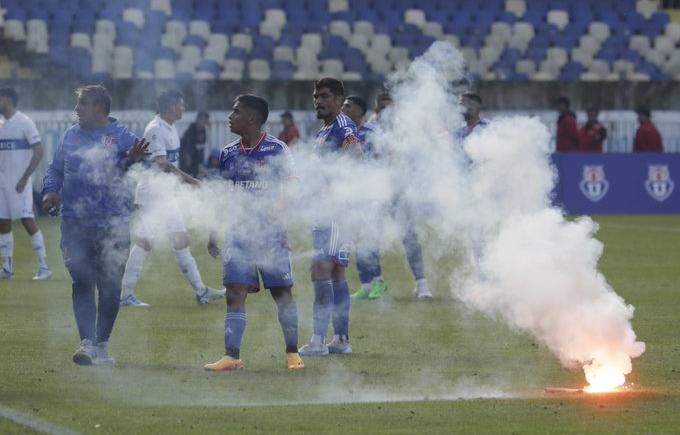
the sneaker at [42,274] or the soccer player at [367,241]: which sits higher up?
the soccer player at [367,241]

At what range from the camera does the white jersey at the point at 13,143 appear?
1823cm

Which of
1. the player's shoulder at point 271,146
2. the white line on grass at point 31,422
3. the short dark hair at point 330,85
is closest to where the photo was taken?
the white line on grass at point 31,422

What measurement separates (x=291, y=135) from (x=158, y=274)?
1043 centimetres

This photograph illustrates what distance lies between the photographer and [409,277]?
18.7 meters

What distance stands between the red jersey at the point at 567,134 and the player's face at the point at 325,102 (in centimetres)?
1950

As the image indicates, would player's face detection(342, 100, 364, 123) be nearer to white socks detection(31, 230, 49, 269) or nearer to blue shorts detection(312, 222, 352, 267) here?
blue shorts detection(312, 222, 352, 267)

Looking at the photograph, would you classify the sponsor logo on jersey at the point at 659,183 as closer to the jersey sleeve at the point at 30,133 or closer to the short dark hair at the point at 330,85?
the jersey sleeve at the point at 30,133

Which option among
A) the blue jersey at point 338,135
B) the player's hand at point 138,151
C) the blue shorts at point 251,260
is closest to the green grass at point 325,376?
the blue shorts at point 251,260

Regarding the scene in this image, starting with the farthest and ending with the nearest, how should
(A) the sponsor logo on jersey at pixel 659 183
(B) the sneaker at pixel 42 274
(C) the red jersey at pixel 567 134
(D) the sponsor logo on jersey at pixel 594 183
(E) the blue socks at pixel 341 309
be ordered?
(A) the sponsor logo on jersey at pixel 659 183
(C) the red jersey at pixel 567 134
(D) the sponsor logo on jersey at pixel 594 183
(B) the sneaker at pixel 42 274
(E) the blue socks at pixel 341 309

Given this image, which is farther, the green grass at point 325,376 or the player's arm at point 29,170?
the player's arm at point 29,170

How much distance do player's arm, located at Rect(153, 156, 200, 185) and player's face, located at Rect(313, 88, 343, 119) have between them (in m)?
1.33

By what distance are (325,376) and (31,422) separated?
104 inches

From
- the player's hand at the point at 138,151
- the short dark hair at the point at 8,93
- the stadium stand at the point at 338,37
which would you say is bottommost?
the player's hand at the point at 138,151

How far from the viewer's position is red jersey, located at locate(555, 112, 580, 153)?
30.7 metres
